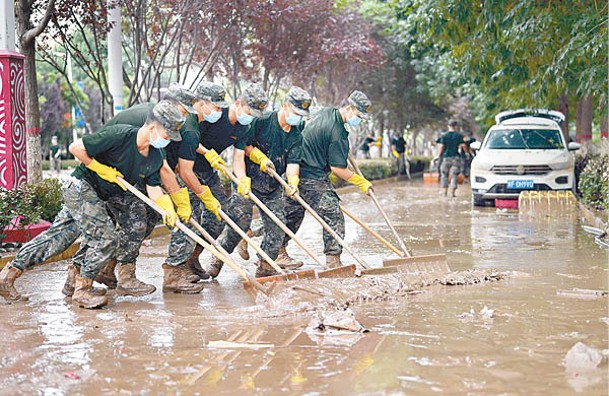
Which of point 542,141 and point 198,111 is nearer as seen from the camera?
point 198,111

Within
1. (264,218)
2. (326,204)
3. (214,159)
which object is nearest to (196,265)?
(264,218)

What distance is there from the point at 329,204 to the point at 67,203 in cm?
272

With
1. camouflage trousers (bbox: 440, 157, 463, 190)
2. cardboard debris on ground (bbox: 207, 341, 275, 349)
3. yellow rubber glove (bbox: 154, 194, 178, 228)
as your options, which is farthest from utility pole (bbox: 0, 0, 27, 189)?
camouflage trousers (bbox: 440, 157, 463, 190)

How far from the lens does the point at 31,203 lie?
10617 mm

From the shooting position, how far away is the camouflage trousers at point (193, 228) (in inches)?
343

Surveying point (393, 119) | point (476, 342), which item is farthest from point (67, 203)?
point (393, 119)

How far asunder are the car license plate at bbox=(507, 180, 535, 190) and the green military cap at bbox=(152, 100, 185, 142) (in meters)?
12.7

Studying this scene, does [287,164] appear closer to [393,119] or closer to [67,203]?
[67,203]

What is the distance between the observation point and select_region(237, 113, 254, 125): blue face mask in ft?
29.3

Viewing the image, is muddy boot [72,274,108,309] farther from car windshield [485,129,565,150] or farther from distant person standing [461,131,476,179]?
distant person standing [461,131,476,179]

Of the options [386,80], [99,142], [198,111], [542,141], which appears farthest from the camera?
[386,80]

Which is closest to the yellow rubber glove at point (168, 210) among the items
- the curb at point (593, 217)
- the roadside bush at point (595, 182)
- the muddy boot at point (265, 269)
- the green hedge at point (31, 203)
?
the muddy boot at point (265, 269)

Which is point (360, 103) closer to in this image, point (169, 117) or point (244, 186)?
point (244, 186)

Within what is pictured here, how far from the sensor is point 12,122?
1116 cm
